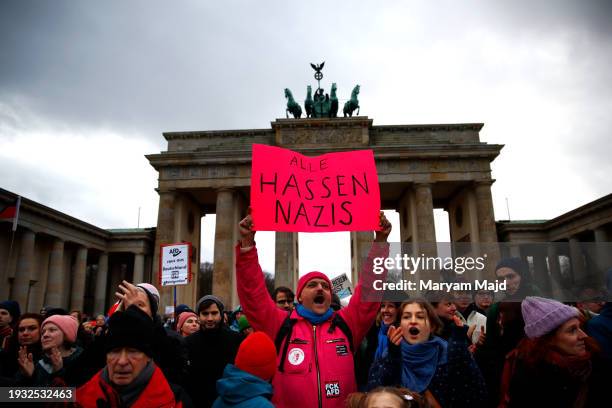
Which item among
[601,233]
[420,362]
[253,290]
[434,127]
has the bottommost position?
[420,362]

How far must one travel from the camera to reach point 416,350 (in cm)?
329

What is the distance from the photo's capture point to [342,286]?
10680 mm

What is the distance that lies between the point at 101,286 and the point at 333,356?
3967 centimetres

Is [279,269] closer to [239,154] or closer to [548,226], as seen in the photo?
[239,154]

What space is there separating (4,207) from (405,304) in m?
27.7

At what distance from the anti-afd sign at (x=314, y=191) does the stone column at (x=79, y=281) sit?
119 feet

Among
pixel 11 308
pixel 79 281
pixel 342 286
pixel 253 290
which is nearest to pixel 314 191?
pixel 253 290

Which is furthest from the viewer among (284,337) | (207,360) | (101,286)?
(101,286)

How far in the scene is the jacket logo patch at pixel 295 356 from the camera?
3623 mm

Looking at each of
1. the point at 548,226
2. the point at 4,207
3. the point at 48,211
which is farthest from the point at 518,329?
the point at 548,226

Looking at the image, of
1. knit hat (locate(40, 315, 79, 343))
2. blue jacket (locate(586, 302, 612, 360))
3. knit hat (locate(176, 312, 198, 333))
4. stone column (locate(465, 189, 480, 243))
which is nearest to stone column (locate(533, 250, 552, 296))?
blue jacket (locate(586, 302, 612, 360))

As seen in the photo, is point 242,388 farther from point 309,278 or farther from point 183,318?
point 183,318

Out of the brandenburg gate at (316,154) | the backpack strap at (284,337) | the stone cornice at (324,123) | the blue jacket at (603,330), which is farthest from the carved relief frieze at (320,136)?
the blue jacket at (603,330)

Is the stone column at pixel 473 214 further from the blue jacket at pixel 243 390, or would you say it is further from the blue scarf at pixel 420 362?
the blue jacket at pixel 243 390
